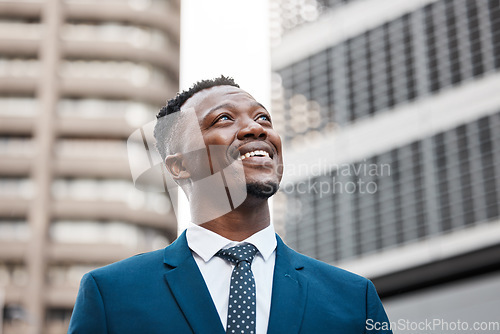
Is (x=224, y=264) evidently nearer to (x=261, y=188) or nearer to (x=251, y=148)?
(x=261, y=188)

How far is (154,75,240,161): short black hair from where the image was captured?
3.58m

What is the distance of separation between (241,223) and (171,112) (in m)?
0.85

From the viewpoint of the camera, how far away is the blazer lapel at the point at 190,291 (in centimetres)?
265

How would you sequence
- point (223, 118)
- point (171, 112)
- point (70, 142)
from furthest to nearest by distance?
1. point (70, 142)
2. point (171, 112)
3. point (223, 118)

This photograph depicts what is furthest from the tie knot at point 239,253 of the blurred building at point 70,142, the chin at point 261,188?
the blurred building at point 70,142

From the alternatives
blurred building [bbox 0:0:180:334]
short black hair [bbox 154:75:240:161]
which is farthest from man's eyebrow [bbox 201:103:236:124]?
blurred building [bbox 0:0:180:334]

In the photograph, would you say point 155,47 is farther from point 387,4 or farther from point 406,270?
point 406,270

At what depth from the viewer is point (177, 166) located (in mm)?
3381

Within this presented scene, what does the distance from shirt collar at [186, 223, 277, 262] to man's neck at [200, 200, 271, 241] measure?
0.04 metres

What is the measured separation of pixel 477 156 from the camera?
24.6m

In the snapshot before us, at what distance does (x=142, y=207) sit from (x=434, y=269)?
38.1 m

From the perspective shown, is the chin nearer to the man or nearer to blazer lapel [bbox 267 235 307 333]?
the man

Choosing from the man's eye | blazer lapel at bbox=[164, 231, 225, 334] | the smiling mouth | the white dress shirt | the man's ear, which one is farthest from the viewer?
the man's ear

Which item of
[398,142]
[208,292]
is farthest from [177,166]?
[398,142]
